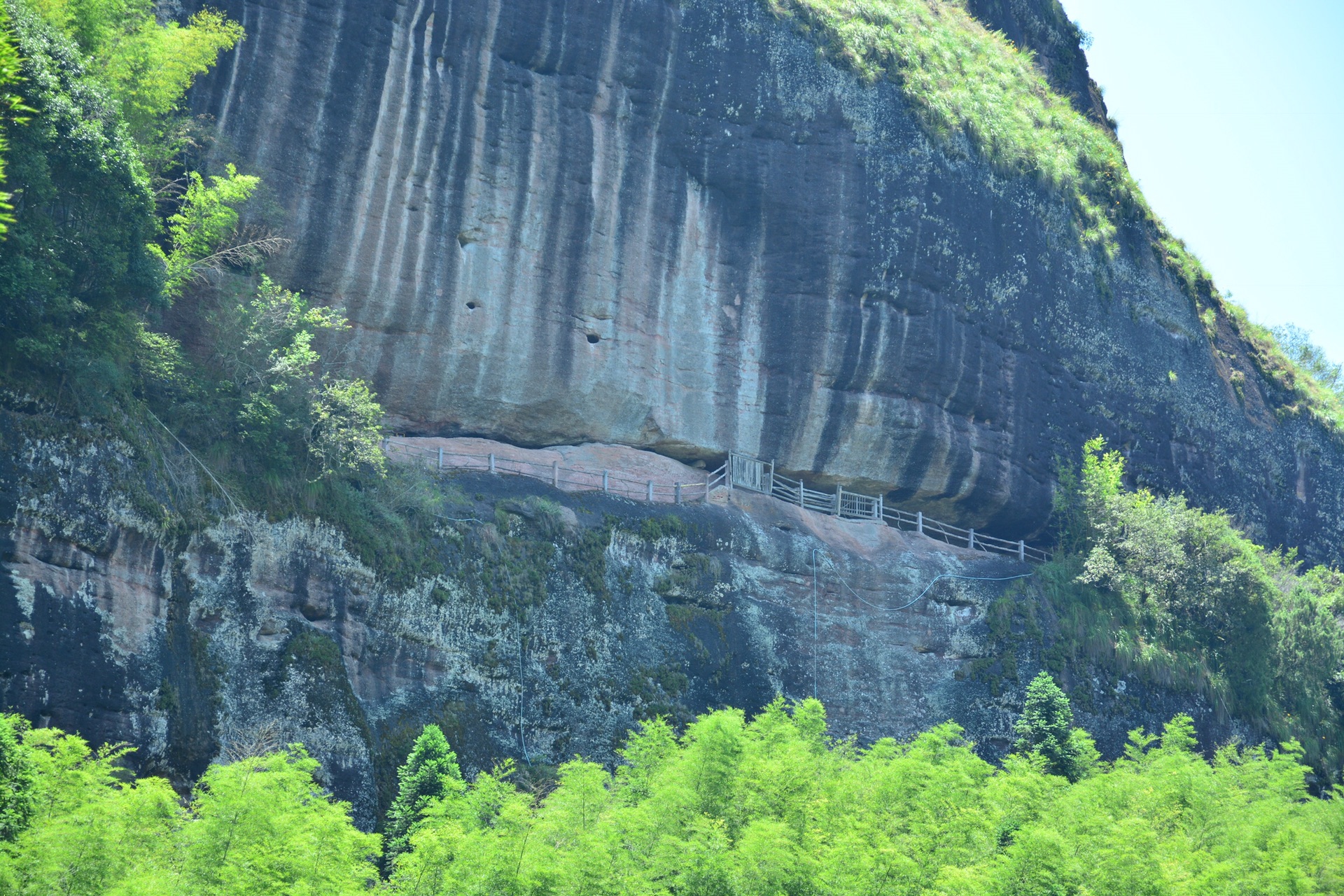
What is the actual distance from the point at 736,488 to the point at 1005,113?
12.7 meters

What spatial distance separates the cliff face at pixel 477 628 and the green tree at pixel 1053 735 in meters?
1.26

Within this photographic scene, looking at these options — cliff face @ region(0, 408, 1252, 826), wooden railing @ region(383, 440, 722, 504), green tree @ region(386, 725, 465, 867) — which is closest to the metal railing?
wooden railing @ region(383, 440, 722, 504)

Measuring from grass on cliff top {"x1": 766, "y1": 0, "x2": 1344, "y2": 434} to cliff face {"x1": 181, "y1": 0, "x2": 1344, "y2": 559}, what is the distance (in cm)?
60

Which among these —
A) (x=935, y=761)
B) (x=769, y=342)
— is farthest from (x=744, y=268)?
(x=935, y=761)

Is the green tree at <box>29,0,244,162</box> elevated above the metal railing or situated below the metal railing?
above

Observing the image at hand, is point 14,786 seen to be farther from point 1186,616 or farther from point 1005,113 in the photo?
point 1005,113

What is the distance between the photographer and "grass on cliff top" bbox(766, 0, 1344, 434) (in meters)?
32.8

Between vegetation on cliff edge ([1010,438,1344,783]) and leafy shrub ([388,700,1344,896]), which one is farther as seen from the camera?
vegetation on cliff edge ([1010,438,1344,783])

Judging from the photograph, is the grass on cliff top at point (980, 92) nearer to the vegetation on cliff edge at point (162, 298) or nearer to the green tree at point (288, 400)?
the vegetation on cliff edge at point (162, 298)

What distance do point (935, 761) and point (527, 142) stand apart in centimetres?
1386

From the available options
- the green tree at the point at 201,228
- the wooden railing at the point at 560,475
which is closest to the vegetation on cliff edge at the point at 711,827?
the wooden railing at the point at 560,475

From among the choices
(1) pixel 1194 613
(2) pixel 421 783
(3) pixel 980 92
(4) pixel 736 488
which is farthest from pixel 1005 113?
(2) pixel 421 783

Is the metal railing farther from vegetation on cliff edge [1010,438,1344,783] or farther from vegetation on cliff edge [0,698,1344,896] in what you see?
vegetation on cliff edge [0,698,1344,896]

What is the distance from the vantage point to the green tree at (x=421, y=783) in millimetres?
18953
